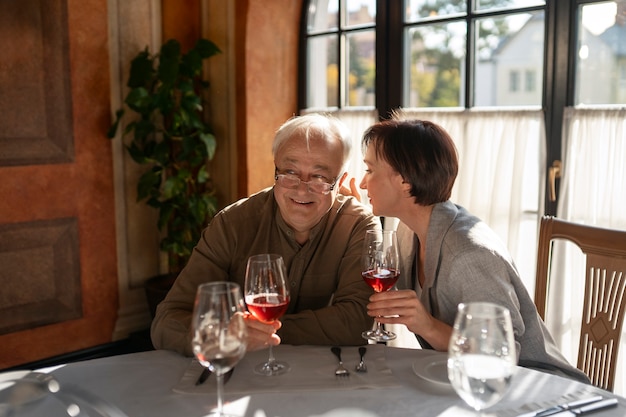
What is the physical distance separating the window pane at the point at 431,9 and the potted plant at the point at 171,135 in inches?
44.2

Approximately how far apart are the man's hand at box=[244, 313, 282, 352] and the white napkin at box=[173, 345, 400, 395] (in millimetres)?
43

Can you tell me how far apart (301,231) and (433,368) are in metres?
0.76

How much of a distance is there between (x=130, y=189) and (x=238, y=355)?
3002 millimetres

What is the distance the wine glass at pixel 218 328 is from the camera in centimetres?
101

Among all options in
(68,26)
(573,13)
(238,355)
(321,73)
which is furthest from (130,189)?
(238,355)

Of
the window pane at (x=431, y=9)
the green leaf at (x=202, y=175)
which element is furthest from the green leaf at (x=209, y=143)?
the window pane at (x=431, y=9)

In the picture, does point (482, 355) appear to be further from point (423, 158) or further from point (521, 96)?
point (521, 96)

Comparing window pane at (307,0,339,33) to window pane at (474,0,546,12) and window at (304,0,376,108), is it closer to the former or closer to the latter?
window at (304,0,376,108)

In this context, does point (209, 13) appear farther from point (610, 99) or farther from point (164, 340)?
point (164, 340)

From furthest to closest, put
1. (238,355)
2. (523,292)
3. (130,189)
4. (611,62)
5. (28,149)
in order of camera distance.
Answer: (130,189) < (28,149) < (611,62) < (523,292) < (238,355)

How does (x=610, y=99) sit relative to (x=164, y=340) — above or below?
above

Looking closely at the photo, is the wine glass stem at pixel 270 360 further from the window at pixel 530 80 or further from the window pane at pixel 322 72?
the window pane at pixel 322 72

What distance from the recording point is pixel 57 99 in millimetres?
3475

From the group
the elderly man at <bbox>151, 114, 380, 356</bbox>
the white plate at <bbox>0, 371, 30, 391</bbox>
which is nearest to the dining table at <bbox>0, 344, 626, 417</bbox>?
the white plate at <bbox>0, 371, 30, 391</bbox>
